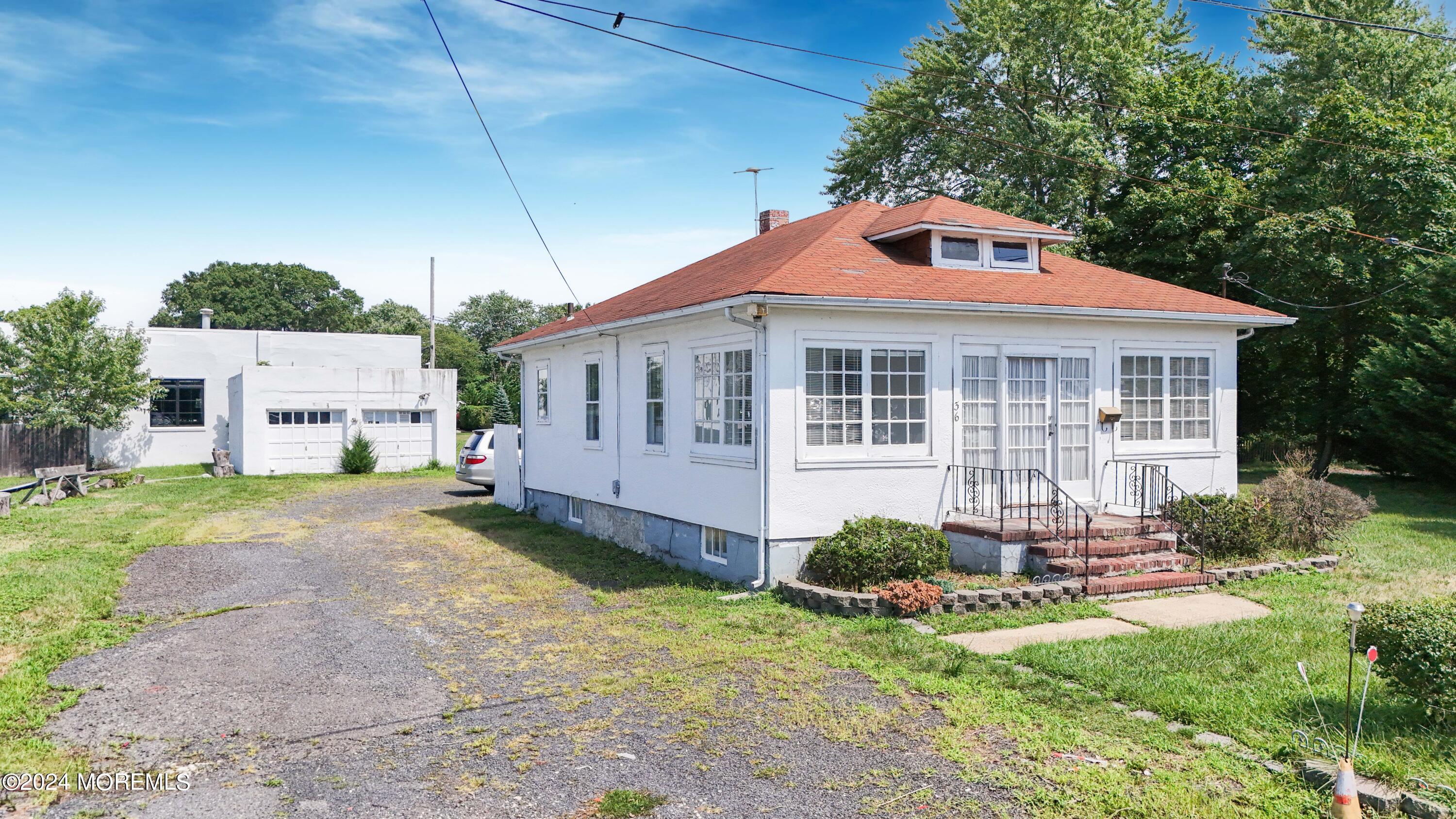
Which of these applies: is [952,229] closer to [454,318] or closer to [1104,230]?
[1104,230]

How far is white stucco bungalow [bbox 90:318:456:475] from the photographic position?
26.8 metres

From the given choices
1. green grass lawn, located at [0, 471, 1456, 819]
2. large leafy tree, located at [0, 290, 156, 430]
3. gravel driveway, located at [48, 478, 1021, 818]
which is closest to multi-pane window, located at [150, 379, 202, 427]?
large leafy tree, located at [0, 290, 156, 430]

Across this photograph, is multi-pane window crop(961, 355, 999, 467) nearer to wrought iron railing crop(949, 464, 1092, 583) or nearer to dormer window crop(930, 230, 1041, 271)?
wrought iron railing crop(949, 464, 1092, 583)

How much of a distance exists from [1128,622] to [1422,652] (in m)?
3.27

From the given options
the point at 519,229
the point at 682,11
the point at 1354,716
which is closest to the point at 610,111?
the point at 519,229

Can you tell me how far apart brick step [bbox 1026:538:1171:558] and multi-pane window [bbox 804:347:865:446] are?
233cm

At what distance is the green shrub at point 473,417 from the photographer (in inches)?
1919

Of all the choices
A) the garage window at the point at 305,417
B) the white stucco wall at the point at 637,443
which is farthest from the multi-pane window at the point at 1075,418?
the garage window at the point at 305,417

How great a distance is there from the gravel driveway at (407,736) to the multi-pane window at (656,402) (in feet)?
11.9

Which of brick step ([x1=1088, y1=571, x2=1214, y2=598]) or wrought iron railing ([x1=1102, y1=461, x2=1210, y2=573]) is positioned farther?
wrought iron railing ([x1=1102, y1=461, x2=1210, y2=573])

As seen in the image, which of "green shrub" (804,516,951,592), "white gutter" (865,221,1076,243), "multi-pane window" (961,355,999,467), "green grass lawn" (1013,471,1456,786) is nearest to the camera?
"green grass lawn" (1013,471,1456,786)

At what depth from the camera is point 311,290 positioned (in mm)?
74625

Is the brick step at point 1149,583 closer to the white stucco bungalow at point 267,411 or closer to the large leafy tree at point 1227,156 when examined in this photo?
the large leafy tree at point 1227,156

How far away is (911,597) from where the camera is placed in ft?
28.9
